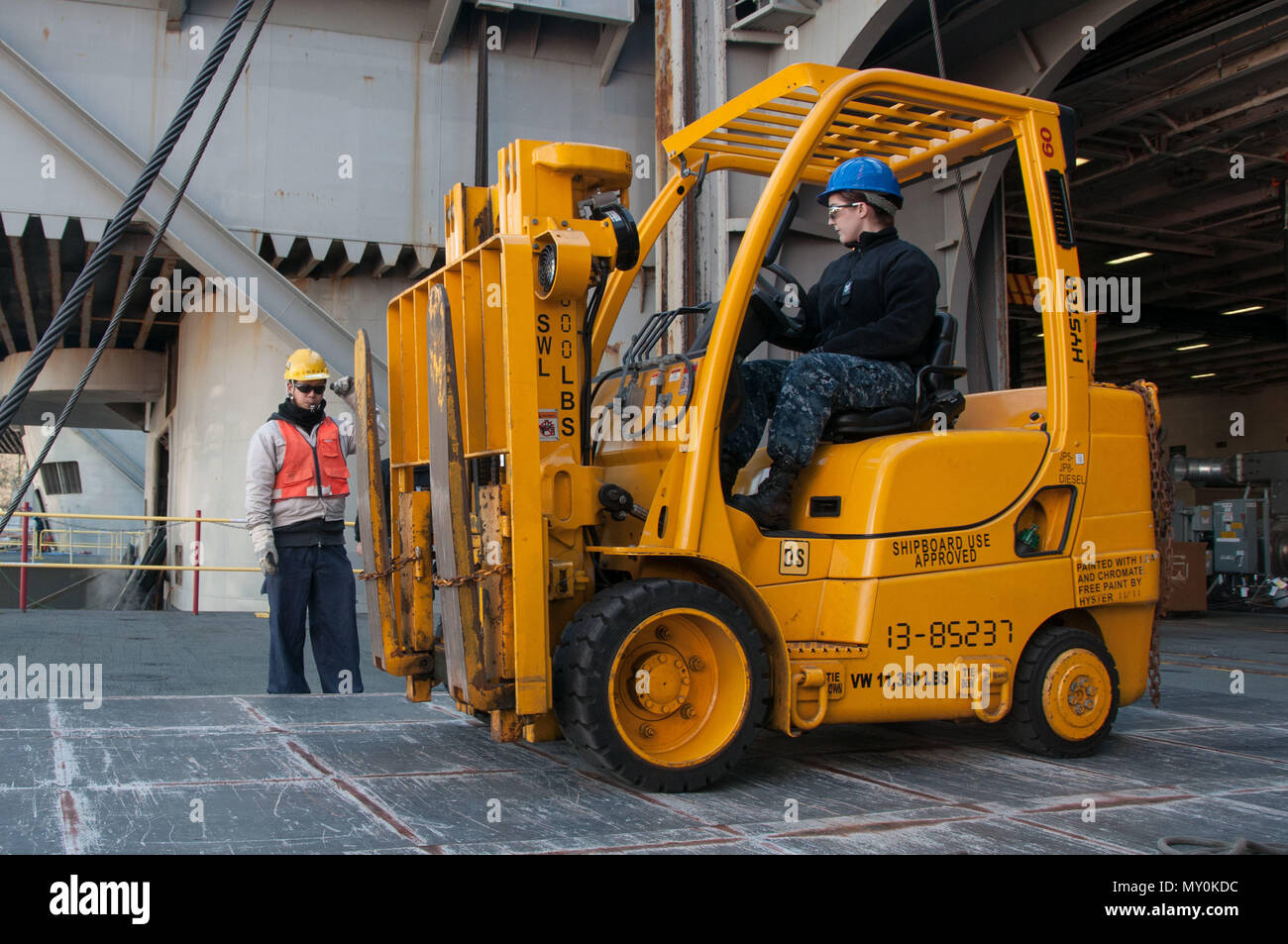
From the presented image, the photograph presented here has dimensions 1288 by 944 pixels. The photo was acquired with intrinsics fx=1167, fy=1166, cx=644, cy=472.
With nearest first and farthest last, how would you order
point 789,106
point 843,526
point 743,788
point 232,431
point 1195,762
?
point 743,788
point 843,526
point 1195,762
point 789,106
point 232,431

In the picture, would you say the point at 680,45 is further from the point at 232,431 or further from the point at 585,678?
the point at 585,678

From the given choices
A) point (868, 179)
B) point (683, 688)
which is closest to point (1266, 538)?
point (868, 179)

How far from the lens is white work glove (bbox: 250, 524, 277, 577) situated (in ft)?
20.7

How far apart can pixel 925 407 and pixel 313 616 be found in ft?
12.4

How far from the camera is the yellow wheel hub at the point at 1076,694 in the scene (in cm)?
479

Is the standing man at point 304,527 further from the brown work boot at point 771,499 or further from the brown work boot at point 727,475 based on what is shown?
the brown work boot at point 771,499

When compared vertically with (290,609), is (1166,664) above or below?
below

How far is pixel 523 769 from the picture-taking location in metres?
4.40

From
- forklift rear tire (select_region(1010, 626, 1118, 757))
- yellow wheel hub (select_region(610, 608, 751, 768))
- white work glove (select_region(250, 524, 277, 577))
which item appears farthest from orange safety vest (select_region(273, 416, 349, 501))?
forklift rear tire (select_region(1010, 626, 1118, 757))

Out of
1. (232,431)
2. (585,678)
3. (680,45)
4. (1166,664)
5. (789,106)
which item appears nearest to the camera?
(585,678)

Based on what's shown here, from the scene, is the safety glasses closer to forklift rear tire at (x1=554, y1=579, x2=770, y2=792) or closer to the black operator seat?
the black operator seat

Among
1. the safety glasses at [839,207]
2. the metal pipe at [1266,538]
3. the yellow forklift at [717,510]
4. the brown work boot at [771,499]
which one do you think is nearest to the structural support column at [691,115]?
the yellow forklift at [717,510]

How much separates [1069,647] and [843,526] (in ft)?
3.82

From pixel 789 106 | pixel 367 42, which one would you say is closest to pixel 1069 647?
pixel 789 106
